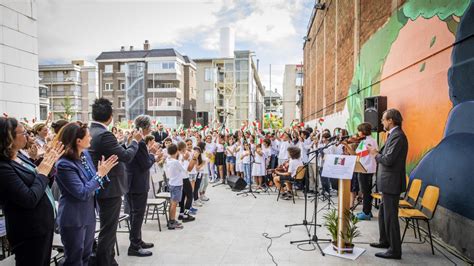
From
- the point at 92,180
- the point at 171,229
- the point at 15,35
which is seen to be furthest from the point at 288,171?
the point at 15,35

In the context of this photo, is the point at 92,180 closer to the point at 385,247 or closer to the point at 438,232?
the point at 385,247

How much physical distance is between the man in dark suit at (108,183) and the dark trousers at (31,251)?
1.09 meters

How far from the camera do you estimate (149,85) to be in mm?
41531

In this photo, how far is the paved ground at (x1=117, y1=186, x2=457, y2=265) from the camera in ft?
14.5

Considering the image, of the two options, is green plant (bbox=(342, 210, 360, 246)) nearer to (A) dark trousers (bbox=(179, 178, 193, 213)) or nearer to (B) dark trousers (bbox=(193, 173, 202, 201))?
(A) dark trousers (bbox=(179, 178, 193, 213))

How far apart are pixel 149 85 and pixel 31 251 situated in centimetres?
4107

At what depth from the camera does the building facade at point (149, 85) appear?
4056 centimetres

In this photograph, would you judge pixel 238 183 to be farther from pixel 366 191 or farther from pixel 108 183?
pixel 108 183

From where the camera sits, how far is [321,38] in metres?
17.0

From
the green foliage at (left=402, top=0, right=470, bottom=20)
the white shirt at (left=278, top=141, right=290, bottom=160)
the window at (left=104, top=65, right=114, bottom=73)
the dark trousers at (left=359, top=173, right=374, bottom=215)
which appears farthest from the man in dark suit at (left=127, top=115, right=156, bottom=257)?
the window at (left=104, top=65, right=114, bottom=73)

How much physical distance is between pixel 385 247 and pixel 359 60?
6.56 metres

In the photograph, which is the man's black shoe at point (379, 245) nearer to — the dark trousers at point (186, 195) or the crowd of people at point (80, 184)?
the crowd of people at point (80, 184)

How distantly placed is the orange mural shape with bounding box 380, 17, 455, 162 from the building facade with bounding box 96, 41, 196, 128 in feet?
117

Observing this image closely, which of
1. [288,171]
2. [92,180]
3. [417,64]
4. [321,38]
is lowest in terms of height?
[288,171]
